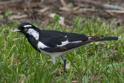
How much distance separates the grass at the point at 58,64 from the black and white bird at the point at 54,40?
0.25 meters

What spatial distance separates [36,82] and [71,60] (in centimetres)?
123

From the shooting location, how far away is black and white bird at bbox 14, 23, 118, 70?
6293 millimetres

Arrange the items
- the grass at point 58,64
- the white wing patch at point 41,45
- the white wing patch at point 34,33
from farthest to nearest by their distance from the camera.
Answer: the white wing patch at point 34,33 → the white wing patch at point 41,45 → the grass at point 58,64

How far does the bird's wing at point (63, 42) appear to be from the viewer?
6.29 meters

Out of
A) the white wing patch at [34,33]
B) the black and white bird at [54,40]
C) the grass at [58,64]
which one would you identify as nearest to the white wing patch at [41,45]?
the black and white bird at [54,40]

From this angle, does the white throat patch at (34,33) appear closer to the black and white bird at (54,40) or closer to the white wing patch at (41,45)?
the black and white bird at (54,40)

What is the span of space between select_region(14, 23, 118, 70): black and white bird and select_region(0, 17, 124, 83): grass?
248mm

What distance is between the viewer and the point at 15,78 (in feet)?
20.0

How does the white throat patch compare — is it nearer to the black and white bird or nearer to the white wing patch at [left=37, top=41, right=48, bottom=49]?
the black and white bird

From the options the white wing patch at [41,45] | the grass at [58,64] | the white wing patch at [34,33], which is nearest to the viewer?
the grass at [58,64]

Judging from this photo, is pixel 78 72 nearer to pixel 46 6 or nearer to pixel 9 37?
pixel 9 37

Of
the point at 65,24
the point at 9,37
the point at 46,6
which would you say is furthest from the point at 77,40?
the point at 46,6

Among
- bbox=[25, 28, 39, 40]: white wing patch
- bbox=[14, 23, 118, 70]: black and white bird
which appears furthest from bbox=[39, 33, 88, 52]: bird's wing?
bbox=[25, 28, 39, 40]: white wing patch

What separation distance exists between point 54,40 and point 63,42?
0.11 meters
